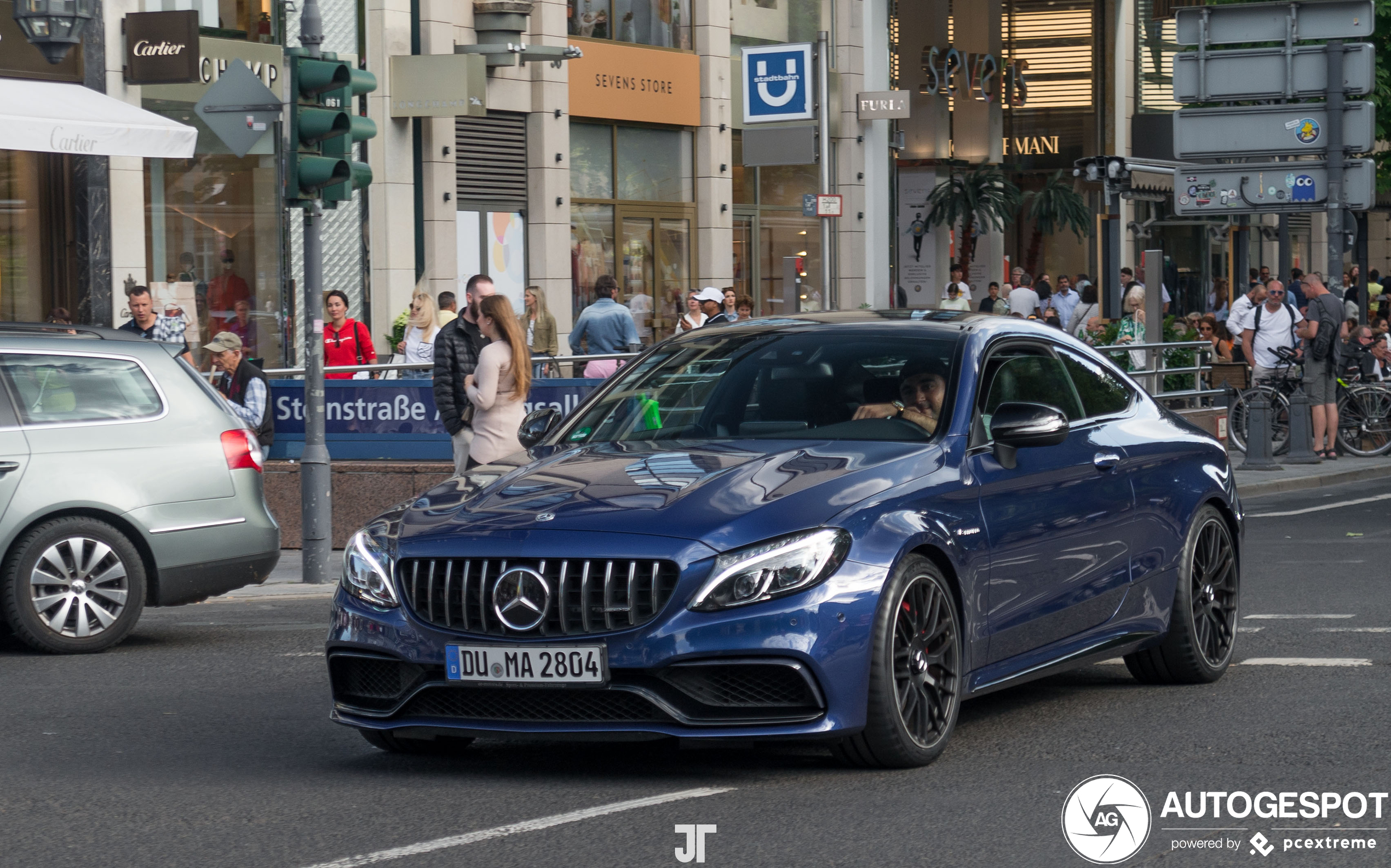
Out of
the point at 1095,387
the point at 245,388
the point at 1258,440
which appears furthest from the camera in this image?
the point at 1258,440

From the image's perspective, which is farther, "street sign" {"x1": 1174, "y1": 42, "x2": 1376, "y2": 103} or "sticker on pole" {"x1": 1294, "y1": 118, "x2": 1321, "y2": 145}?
"sticker on pole" {"x1": 1294, "y1": 118, "x2": 1321, "y2": 145}

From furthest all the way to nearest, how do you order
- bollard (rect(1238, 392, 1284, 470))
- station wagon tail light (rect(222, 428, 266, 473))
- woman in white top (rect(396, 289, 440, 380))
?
bollard (rect(1238, 392, 1284, 470))
woman in white top (rect(396, 289, 440, 380))
station wagon tail light (rect(222, 428, 266, 473))

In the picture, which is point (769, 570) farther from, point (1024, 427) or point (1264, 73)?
point (1264, 73)

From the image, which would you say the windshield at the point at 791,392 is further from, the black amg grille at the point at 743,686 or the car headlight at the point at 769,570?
the black amg grille at the point at 743,686

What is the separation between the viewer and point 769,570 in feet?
20.4

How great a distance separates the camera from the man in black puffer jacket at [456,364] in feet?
46.5

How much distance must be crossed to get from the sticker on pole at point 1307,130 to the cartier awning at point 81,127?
11603mm

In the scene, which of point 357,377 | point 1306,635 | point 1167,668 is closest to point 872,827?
point 1167,668

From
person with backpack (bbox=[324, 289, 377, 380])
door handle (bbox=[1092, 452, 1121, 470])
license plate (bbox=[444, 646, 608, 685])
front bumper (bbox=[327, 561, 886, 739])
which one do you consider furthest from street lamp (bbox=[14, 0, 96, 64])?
license plate (bbox=[444, 646, 608, 685])

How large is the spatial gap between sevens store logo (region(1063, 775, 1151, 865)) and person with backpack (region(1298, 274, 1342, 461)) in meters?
17.0

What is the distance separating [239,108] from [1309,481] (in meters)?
11.7

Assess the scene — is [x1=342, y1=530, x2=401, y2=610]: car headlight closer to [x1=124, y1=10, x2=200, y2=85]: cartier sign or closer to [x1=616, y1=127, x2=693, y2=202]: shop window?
[x1=124, y1=10, x2=200, y2=85]: cartier sign

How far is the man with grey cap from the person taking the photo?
15.5 metres

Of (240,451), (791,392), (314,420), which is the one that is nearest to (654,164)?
(314,420)
